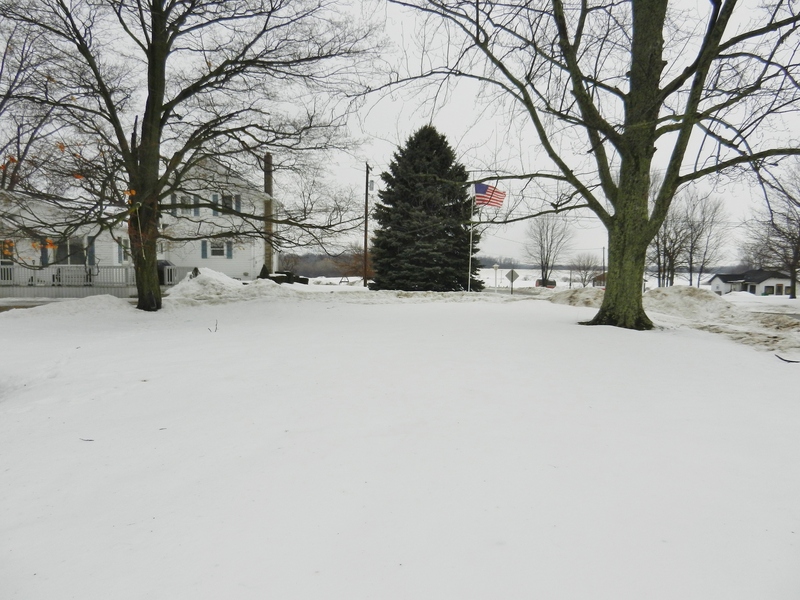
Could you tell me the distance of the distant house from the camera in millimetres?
57094

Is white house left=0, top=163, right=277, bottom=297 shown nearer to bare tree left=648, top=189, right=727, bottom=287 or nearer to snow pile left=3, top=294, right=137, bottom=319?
snow pile left=3, top=294, right=137, bottom=319

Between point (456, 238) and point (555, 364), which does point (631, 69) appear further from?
point (456, 238)

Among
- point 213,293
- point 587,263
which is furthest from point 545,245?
point 213,293

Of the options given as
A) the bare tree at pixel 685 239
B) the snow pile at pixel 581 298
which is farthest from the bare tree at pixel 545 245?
the snow pile at pixel 581 298

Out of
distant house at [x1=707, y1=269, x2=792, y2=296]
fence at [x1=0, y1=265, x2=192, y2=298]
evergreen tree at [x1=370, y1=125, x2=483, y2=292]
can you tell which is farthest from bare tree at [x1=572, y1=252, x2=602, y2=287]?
fence at [x1=0, y1=265, x2=192, y2=298]

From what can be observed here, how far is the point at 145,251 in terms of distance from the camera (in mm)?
11742

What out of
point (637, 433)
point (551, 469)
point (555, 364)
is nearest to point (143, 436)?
point (551, 469)

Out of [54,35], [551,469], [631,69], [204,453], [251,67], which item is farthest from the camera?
[251,67]

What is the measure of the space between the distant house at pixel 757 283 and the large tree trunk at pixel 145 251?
61001 mm

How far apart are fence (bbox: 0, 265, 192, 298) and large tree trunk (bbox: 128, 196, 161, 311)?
24.4ft

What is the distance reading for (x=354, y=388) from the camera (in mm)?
4633

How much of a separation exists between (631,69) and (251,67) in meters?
9.31

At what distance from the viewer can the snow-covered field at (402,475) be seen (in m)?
2.01

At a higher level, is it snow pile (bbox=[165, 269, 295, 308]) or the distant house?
the distant house
